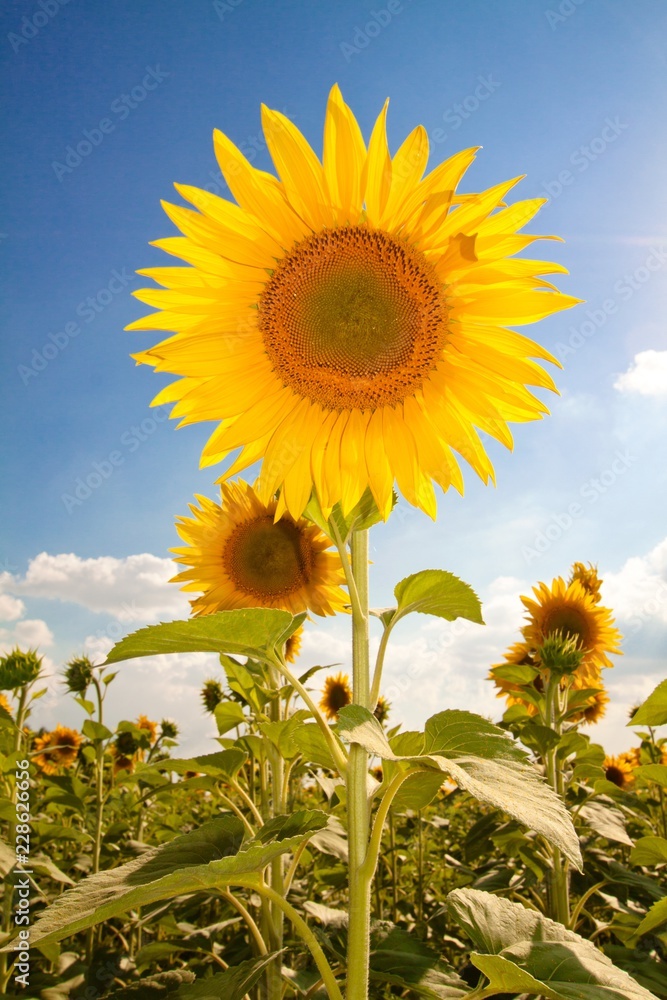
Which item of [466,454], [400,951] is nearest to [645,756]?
[400,951]

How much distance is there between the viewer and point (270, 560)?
10.4 ft

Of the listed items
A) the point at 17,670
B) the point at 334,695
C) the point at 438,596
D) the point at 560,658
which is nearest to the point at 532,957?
Answer: the point at 438,596

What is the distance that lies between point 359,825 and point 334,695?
4.94 meters

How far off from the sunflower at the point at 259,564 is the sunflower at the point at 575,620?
2.04m

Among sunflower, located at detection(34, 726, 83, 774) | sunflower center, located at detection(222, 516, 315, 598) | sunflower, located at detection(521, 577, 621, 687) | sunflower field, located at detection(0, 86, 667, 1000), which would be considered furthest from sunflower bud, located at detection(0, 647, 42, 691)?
sunflower, located at detection(34, 726, 83, 774)

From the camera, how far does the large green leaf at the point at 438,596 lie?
Answer: 1.81 m

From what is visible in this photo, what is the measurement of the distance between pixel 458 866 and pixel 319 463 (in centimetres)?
259

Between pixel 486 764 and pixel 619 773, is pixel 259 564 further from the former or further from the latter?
pixel 619 773

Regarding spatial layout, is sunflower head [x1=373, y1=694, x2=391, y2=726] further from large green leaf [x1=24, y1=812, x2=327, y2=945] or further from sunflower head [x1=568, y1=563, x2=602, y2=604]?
large green leaf [x1=24, y1=812, x2=327, y2=945]

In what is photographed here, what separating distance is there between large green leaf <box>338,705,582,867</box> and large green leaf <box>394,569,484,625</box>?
33cm

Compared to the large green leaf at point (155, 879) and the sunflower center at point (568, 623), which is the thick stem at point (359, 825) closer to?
the large green leaf at point (155, 879)

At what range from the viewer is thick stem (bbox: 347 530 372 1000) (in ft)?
4.90

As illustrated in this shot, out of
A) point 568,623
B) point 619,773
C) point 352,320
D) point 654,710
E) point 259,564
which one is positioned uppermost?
point 352,320

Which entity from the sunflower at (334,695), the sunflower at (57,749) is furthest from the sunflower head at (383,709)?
the sunflower at (57,749)
